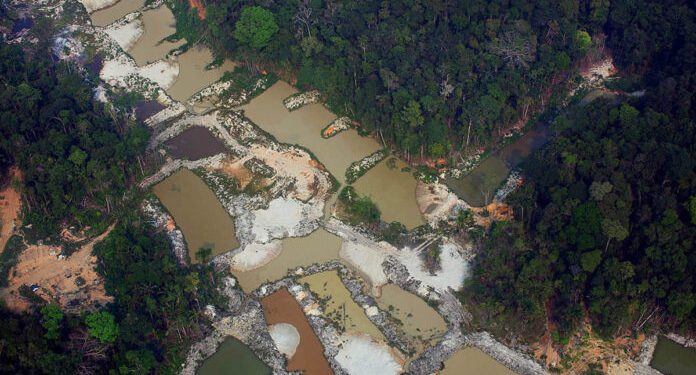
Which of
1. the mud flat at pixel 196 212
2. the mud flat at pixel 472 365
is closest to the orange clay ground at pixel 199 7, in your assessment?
the mud flat at pixel 196 212

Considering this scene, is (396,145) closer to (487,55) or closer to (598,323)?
(487,55)

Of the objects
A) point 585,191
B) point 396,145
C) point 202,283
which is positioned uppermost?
point 585,191

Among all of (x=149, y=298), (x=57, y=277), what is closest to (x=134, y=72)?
(x=57, y=277)

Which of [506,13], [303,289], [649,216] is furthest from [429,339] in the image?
[506,13]

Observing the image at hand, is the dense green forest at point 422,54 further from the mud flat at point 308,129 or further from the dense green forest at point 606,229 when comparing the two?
the dense green forest at point 606,229

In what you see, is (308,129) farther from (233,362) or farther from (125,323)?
(125,323)

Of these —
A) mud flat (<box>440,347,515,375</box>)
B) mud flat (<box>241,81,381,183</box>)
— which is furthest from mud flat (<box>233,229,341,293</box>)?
mud flat (<box>440,347,515,375</box>)
